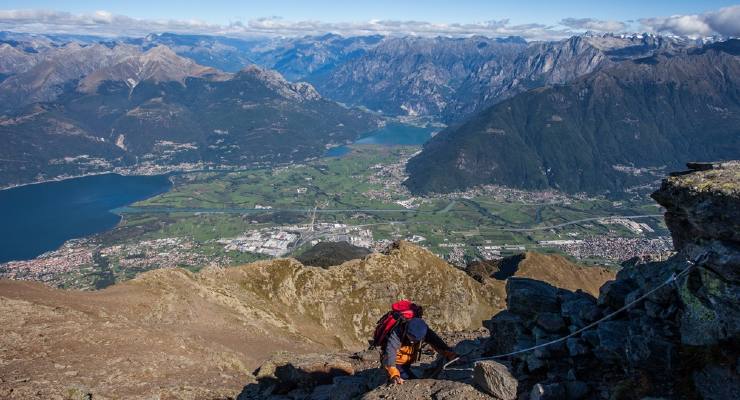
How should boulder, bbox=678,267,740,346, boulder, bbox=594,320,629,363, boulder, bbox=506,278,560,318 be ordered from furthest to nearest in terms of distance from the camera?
1. boulder, bbox=506,278,560,318
2. boulder, bbox=594,320,629,363
3. boulder, bbox=678,267,740,346

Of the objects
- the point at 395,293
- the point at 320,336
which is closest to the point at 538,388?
the point at 320,336

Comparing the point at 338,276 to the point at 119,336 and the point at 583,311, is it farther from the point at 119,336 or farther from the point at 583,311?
the point at 583,311

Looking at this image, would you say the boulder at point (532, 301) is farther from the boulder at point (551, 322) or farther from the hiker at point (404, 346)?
the hiker at point (404, 346)

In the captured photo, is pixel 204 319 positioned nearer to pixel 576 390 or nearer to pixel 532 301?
pixel 532 301

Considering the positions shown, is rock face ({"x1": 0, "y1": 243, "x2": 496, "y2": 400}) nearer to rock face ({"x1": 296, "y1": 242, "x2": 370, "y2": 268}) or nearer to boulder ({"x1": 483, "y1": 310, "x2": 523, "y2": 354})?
boulder ({"x1": 483, "y1": 310, "x2": 523, "y2": 354})

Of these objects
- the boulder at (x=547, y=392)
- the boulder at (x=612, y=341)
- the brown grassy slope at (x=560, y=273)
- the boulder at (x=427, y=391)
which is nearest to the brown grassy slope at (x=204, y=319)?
the brown grassy slope at (x=560, y=273)

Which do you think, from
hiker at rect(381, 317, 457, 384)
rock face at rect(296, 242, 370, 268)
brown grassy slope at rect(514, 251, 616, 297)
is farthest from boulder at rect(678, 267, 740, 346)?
rock face at rect(296, 242, 370, 268)
